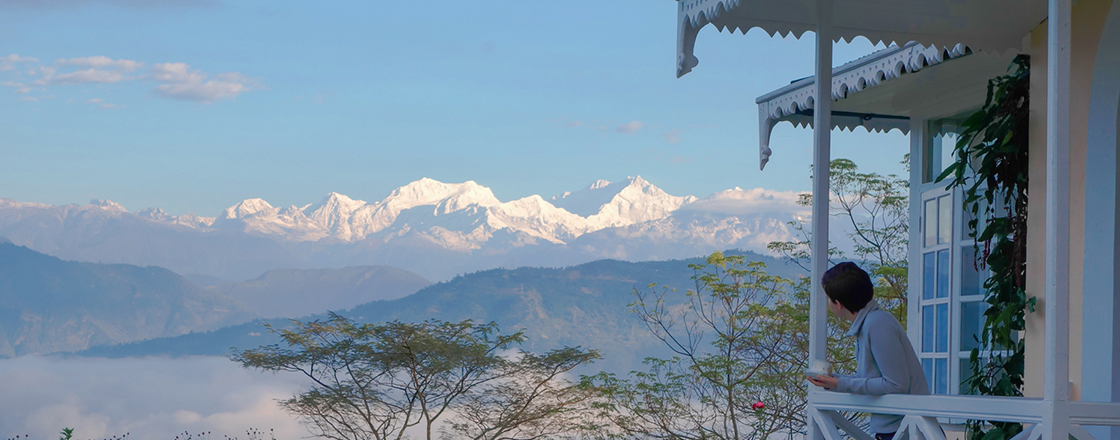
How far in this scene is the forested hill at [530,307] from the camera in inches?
2026

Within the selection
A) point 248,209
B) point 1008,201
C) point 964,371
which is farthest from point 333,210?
point 1008,201

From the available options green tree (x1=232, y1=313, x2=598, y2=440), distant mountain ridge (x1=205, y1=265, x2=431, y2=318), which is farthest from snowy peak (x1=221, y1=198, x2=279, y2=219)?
green tree (x1=232, y1=313, x2=598, y2=440)

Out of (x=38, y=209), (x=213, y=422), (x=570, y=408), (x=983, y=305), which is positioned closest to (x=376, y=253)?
(x=38, y=209)

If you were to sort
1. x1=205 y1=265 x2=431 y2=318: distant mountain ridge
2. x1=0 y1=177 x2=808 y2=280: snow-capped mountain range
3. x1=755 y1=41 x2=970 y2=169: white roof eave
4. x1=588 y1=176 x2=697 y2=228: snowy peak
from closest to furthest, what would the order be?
1. x1=755 y1=41 x2=970 y2=169: white roof eave
2. x1=205 y1=265 x2=431 y2=318: distant mountain ridge
3. x1=0 y1=177 x2=808 y2=280: snow-capped mountain range
4. x1=588 y1=176 x2=697 y2=228: snowy peak

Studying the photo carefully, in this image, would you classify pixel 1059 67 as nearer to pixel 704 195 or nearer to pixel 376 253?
pixel 704 195

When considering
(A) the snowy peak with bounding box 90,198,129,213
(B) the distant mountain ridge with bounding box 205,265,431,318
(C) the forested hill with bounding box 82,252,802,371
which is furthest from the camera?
(A) the snowy peak with bounding box 90,198,129,213

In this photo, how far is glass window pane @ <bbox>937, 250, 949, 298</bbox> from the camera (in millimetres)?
5355

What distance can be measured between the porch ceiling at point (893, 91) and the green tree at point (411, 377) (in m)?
7.44

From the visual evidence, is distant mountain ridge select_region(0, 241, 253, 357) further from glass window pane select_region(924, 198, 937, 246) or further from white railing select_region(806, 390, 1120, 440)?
white railing select_region(806, 390, 1120, 440)

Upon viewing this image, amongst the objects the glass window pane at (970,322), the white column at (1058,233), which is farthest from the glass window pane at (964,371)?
the white column at (1058,233)

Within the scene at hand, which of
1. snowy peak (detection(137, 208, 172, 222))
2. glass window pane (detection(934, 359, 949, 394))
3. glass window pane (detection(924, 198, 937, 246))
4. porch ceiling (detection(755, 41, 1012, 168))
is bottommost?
glass window pane (detection(934, 359, 949, 394))

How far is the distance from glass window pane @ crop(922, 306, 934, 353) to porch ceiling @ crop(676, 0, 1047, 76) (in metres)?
2.13

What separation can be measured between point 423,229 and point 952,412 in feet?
484

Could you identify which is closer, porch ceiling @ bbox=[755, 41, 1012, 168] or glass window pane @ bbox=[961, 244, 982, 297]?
porch ceiling @ bbox=[755, 41, 1012, 168]
